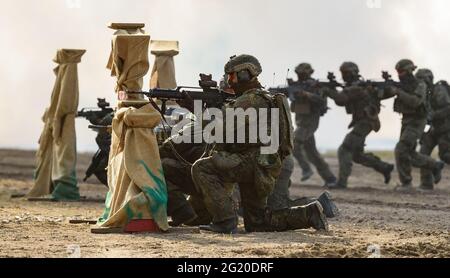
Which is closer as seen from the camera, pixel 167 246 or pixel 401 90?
pixel 167 246

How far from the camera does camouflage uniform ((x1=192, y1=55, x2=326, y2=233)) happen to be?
42.6 ft

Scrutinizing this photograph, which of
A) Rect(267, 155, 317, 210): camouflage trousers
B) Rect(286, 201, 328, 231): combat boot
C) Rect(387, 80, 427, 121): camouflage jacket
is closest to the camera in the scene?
Rect(286, 201, 328, 231): combat boot

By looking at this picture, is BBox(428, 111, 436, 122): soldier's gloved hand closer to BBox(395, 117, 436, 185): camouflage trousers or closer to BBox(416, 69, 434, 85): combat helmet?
BBox(395, 117, 436, 185): camouflage trousers

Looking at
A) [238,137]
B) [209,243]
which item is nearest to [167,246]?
[209,243]

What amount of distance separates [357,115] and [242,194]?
972cm

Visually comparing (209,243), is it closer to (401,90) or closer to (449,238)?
(449,238)

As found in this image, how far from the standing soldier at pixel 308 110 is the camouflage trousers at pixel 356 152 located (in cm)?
52

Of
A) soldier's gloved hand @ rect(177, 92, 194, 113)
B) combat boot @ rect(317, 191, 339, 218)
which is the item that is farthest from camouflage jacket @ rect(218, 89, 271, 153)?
combat boot @ rect(317, 191, 339, 218)

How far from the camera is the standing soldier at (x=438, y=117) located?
2303cm

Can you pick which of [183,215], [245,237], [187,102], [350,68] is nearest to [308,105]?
[350,68]

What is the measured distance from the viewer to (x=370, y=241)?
505 inches

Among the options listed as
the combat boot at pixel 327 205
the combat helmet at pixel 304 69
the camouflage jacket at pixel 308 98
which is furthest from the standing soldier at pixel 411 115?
the combat boot at pixel 327 205

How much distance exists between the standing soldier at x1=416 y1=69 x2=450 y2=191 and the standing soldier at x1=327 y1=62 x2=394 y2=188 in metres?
0.77
